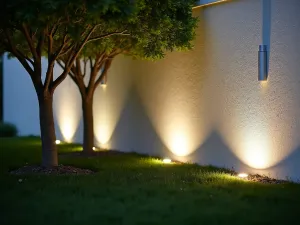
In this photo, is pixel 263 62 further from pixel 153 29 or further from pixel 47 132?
pixel 47 132

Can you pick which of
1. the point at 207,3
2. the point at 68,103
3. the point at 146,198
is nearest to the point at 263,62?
the point at 207,3

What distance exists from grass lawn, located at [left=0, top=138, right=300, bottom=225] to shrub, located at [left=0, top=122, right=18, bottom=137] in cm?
1337

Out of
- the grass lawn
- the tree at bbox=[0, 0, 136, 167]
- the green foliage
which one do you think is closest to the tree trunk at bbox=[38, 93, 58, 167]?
the tree at bbox=[0, 0, 136, 167]

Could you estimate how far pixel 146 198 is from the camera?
826 cm

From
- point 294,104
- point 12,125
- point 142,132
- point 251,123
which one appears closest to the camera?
point 294,104

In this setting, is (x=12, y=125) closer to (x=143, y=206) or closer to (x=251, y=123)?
(x=251, y=123)

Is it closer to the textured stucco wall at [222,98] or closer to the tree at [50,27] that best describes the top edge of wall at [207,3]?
the textured stucco wall at [222,98]

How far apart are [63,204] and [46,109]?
4.14m

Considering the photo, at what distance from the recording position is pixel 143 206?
7676 mm

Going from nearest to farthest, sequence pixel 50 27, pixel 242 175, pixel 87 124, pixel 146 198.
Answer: pixel 146 198 < pixel 242 175 < pixel 50 27 < pixel 87 124

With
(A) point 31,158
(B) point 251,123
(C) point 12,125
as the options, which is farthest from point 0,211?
(C) point 12,125

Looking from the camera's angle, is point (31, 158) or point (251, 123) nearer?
point (251, 123)

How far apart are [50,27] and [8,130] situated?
14233 millimetres

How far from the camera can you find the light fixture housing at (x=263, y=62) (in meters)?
10.3
